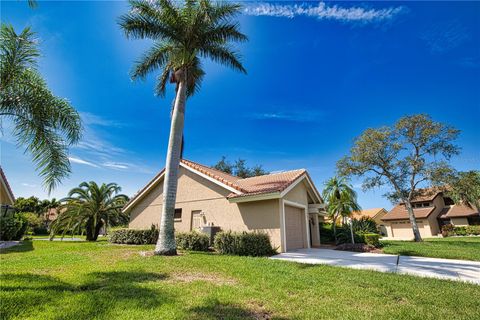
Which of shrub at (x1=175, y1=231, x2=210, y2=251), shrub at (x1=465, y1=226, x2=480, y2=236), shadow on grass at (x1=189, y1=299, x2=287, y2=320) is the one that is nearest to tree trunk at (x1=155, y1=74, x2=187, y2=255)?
shrub at (x1=175, y1=231, x2=210, y2=251)

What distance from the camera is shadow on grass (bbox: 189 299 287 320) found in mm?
3768

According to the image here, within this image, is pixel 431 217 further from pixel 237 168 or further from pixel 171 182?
pixel 171 182

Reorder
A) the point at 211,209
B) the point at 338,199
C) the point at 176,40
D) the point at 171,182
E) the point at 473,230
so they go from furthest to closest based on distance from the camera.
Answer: the point at 473,230 → the point at 338,199 → the point at 211,209 → the point at 176,40 → the point at 171,182

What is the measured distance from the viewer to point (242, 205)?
44.6 feet

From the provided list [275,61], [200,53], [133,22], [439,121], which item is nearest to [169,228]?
[200,53]

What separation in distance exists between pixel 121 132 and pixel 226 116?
8028 millimetres

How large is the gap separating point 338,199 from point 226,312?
18.4m

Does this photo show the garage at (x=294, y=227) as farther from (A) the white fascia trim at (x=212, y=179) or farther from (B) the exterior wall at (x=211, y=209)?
(A) the white fascia trim at (x=212, y=179)

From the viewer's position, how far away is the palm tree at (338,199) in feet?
64.1

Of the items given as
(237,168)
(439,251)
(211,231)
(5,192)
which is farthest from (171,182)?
(237,168)

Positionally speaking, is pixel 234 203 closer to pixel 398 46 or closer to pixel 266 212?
pixel 266 212

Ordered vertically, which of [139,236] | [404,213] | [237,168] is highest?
[237,168]

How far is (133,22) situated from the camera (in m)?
11.1

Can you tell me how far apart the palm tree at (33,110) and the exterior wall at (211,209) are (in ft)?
29.5
